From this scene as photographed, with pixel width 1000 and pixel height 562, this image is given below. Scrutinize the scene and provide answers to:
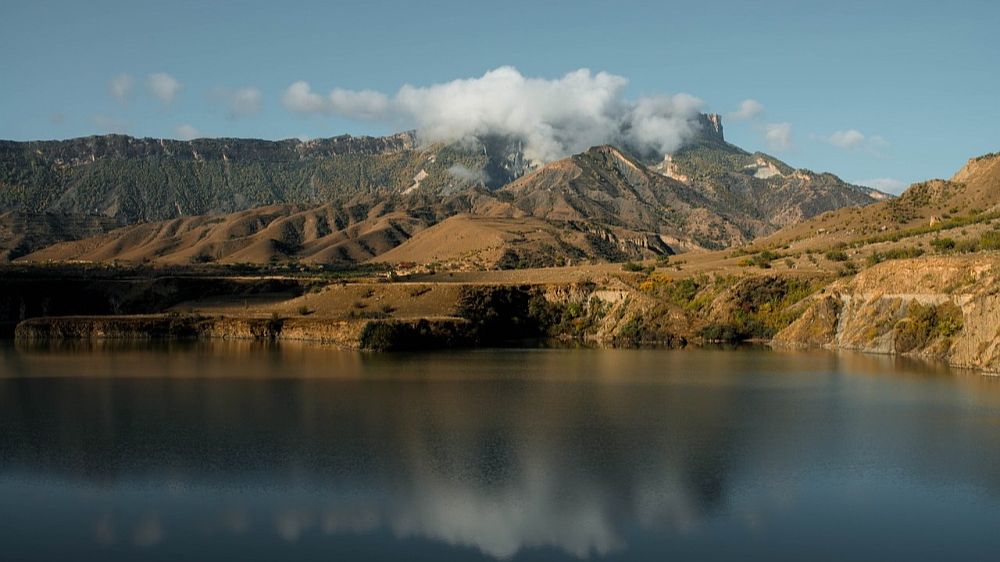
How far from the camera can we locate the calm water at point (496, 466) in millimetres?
26219

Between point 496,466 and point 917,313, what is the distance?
43.7 m

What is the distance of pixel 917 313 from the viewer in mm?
68312

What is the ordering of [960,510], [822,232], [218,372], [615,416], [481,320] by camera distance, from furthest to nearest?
1. [822,232]
2. [481,320]
3. [218,372]
4. [615,416]
5. [960,510]

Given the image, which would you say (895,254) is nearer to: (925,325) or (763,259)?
(763,259)

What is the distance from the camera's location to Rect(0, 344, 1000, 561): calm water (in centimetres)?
2622

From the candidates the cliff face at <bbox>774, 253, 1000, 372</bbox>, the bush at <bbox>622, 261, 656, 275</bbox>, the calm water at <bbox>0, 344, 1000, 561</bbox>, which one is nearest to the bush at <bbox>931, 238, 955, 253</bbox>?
the cliff face at <bbox>774, 253, 1000, 372</bbox>

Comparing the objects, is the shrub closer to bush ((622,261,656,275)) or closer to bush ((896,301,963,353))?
bush ((622,261,656,275))

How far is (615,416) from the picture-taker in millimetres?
42438

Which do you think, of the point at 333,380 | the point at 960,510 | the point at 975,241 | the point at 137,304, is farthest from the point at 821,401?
the point at 137,304

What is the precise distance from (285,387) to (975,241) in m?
57.8

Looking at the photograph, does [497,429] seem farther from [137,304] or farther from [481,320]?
[137,304]

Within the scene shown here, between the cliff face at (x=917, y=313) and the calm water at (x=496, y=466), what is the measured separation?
17.3 ft

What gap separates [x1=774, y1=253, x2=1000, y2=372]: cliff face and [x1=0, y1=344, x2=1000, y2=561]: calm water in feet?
17.3

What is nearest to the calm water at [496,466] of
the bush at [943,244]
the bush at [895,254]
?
the bush at [943,244]
